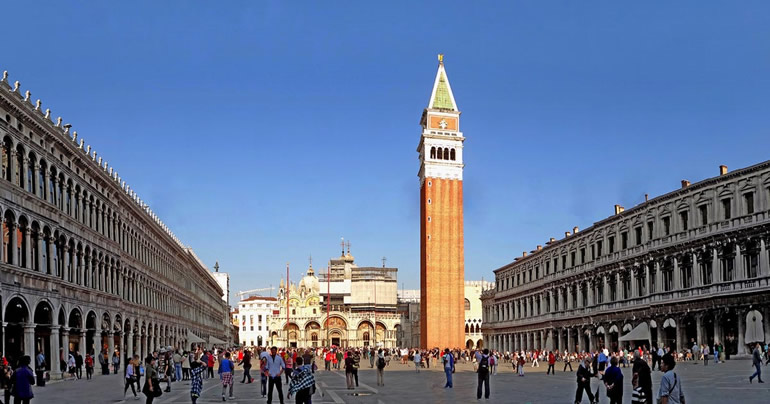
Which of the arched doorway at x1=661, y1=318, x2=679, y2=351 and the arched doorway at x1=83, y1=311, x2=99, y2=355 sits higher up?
the arched doorway at x1=83, y1=311, x2=99, y2=355

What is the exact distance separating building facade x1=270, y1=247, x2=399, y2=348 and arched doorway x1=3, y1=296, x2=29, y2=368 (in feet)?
353

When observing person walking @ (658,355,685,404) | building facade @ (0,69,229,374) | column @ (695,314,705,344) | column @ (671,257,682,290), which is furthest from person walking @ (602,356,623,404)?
column @ (671,257,682,290)

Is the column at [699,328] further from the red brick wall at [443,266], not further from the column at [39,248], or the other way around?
the red brick wall at [443,266]

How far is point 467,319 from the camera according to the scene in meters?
133

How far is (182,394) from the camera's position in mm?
29734

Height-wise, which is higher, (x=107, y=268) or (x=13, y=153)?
(x=13, y=153)

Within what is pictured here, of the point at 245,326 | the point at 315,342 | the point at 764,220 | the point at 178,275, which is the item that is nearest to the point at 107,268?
the point at 178,275

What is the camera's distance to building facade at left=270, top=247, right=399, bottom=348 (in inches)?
5910

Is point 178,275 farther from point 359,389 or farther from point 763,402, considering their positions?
point 763,402

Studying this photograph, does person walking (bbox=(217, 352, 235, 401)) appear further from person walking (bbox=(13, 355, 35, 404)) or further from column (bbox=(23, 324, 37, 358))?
column (bbox=(23, 324, 37, 358))

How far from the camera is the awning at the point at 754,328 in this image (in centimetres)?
4544

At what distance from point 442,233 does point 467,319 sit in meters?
37.9

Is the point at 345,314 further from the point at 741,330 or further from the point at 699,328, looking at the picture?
the point at 741,330

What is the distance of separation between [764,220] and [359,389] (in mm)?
27150
